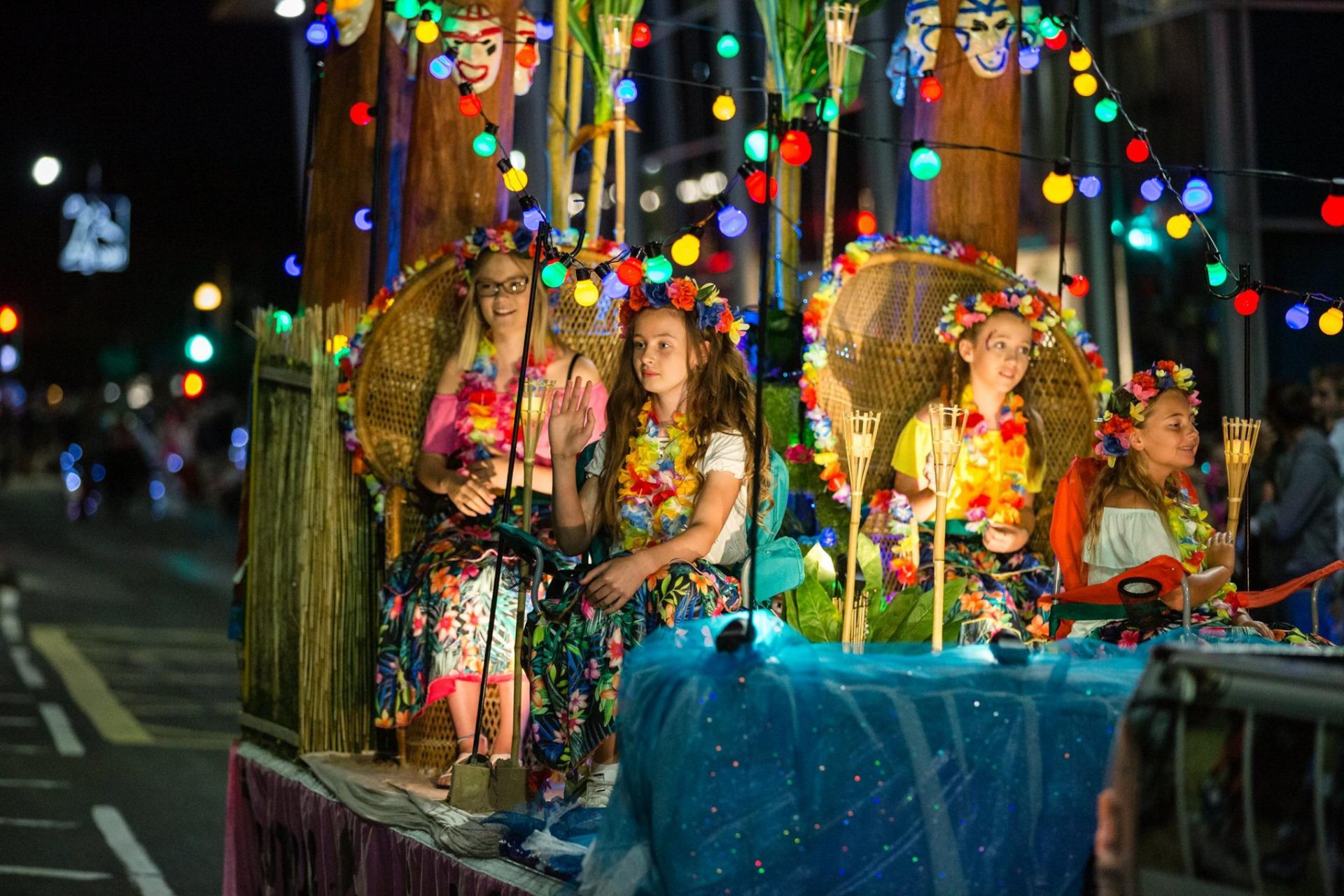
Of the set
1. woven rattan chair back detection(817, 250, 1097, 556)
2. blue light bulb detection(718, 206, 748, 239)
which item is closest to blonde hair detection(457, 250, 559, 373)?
blue light bulb detection(718, 206, 748, 239)

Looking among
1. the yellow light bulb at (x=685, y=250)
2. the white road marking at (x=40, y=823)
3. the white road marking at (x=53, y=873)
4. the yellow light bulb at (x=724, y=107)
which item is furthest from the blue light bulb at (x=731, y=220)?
the white road marking at (x=40, y=823)

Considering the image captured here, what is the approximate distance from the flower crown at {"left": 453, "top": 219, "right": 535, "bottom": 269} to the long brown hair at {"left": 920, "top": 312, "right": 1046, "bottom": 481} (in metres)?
1.37

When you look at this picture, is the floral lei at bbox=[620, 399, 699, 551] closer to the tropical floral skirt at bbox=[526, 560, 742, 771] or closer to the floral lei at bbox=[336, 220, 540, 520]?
the tropical floral skirt at bbox=[526, 560, 742, 771]

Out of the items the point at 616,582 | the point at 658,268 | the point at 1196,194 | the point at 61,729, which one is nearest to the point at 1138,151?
the point at 1196,194

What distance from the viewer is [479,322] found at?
17.1 ft

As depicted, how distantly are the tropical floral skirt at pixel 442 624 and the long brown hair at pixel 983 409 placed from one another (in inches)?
56.1

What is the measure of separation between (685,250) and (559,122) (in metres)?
2.21

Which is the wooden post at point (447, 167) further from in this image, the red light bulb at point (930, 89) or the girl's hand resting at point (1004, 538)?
the girl's hand resting at point (1004, 538)

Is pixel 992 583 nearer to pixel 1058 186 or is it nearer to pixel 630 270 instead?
pixel 1058 186

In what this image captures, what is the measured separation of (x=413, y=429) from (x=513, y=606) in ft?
2.78

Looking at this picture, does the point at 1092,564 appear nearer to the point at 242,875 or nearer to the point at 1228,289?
the point at 242,875

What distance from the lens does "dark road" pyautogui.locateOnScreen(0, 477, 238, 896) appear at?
6.61 meters

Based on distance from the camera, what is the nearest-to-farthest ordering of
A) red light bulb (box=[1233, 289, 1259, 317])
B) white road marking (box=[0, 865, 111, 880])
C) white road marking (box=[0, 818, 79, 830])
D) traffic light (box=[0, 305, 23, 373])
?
red light bulb (box=[1233, 289, 1259, 317])
white road marking (box=[0, 865, 111, 880])
white road marking (box=[0, 818, 79, 830])
traffic light (box=[0, 305, 23, 373])

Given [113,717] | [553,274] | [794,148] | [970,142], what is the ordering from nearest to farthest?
1. [553,274]
2. [794,148]
3. [970,142]
4. [113,717]
